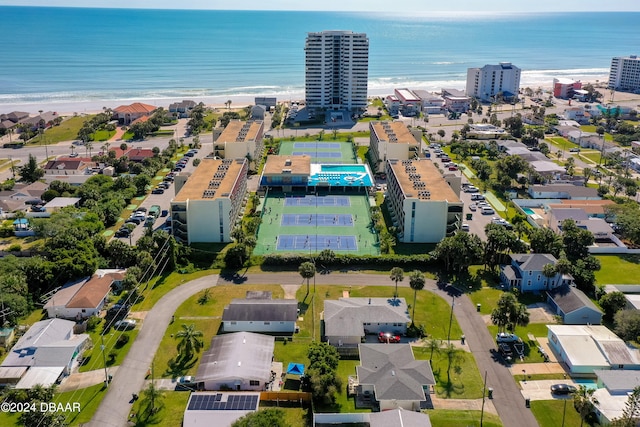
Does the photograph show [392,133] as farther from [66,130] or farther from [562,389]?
[66,130]

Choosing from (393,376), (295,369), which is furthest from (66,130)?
(393,376)

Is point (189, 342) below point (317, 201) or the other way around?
below

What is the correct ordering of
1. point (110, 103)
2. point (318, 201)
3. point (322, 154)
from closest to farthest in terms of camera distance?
1. point (318, 201)
2. point (322, 154)
3. point (110, 103)

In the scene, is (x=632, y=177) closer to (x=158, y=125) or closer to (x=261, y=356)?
(x=261, y=356)

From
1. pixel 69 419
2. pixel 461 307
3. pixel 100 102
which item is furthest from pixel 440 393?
pixel 100 102

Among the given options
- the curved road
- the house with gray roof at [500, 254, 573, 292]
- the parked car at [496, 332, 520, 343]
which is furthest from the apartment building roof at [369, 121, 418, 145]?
the parked car at [496, 332, 520, 343]

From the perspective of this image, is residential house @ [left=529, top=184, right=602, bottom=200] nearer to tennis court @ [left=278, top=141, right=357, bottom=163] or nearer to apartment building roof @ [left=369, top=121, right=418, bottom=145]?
apartment building roof @ [left=369, top=121, right=418, bottom=145]
